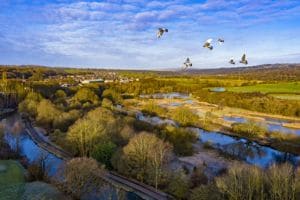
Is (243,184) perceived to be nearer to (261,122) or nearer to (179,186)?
Answer: (179,186)

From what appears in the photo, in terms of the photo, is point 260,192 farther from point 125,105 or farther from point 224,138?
point 125,105

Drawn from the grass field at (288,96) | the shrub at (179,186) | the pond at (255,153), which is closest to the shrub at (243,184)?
the shrub at (179,186)

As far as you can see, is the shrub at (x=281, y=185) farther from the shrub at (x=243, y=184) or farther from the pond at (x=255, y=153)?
the pond at (x=255, y=153)

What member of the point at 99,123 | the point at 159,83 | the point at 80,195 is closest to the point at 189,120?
the point at 99,123

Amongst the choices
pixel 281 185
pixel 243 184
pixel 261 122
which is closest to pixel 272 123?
pixel 261 122

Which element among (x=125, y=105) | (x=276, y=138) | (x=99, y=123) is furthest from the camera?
(x=125, y=105)

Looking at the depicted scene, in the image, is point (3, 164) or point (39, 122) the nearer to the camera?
point (3, 164)

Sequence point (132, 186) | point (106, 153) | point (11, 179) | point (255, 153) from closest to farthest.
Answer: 1. point (11, 179)
2. point (132, 186)
3. point (106, 153)
4. point (255, 153)

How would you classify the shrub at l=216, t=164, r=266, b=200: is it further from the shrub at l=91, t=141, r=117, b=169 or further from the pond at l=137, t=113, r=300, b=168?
the pond at l=137, t=113, r=300, b=168

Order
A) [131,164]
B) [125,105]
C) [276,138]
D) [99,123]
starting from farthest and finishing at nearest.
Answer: [125,105] < [276,138] < [99,123] < [131,164]

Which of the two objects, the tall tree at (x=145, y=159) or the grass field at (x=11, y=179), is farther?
the tall tree at (x=145, y=159)

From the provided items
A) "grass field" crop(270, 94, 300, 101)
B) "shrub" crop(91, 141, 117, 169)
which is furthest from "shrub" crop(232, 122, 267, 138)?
"grass field" crop(270, 94, 300, 101)
